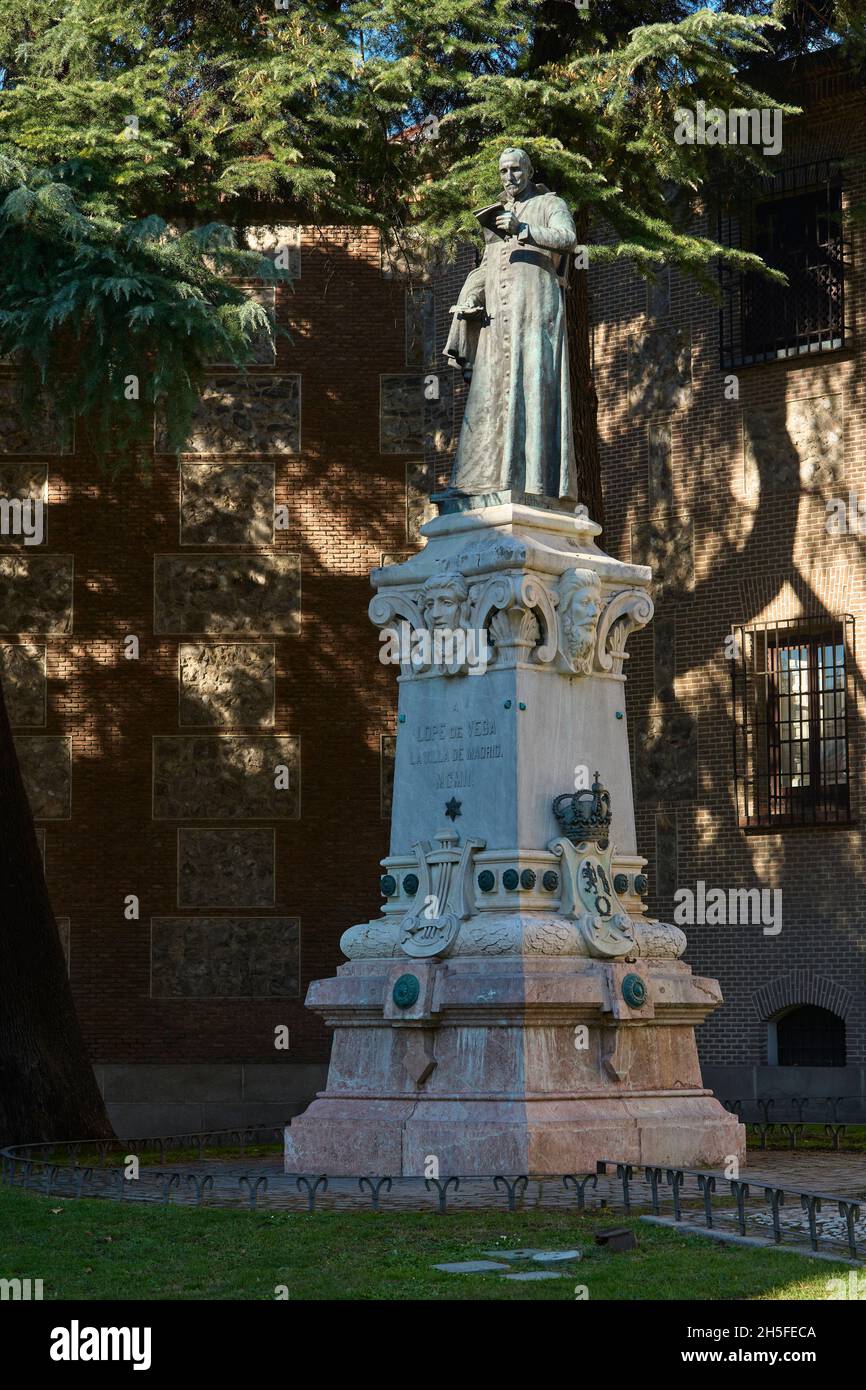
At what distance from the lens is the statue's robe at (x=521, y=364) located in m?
13.8

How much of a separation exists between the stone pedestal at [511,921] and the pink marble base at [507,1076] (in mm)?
14

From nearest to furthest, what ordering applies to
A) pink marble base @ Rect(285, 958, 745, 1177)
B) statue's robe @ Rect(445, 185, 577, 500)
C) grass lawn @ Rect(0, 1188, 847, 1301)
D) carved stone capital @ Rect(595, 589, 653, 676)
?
grass lawn @ Rect(0, 1188, 847, 1301) → pink marble base @ Rect(285, 958, 745, 1177) → carved stone capital @ Rect(595, 589, 653, 676) → statue's robe @ Rect(445, 185, 577, 500)

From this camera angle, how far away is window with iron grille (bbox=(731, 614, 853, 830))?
68.0 feet

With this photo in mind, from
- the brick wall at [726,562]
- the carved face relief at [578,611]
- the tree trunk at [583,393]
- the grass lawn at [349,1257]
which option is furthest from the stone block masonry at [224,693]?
the grass lawn at [349,1257]

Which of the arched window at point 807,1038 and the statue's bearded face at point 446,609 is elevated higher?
the statue's bearded face at point 446,609

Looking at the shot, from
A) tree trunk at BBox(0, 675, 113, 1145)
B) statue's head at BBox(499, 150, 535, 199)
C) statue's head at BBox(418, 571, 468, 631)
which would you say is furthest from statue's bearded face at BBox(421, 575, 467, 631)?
tree trunk at BBox(0, 675, 113, 1145)

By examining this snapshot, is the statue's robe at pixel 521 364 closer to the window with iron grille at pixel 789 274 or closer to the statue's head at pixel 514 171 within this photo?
the statue's head at pixel 514 171

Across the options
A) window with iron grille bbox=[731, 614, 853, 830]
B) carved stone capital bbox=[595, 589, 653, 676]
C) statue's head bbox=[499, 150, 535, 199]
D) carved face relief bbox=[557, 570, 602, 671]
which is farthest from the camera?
window with iron grille bbox=[731, 614, 853, 830]

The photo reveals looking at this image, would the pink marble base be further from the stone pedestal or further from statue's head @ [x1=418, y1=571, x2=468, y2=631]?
statue's head @ [x1=418, y1=571, x2=468, y2=631]

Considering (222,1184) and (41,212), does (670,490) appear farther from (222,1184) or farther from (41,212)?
(222,1184)

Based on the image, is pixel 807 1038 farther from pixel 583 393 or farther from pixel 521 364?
pixel 521 364

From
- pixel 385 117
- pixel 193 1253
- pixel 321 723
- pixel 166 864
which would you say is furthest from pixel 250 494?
pixel 193 1253

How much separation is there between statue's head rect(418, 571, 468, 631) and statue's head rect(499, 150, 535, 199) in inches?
117

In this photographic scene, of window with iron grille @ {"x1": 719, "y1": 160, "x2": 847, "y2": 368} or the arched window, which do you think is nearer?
the arched window
